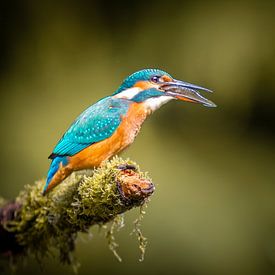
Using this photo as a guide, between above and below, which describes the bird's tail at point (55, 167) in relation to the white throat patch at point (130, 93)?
below

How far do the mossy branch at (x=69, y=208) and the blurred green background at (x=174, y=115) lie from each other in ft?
4.84

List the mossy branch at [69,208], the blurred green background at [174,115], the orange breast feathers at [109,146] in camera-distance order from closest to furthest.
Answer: the mossy branch at [69,208] < the orange breast feathers at [109,146] < the blurred green background at [174,115]

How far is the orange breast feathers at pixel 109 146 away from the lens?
8.77 feet

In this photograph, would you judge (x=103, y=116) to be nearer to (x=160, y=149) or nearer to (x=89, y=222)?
(x=89, y=222)

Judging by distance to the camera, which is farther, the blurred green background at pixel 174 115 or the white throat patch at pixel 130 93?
the blurred green background at pixel 174 115

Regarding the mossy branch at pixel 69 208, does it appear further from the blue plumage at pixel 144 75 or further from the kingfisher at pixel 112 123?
the blue plumage at pixel 144 75

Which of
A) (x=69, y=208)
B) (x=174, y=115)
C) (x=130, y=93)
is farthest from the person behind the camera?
(x=174, y=115)

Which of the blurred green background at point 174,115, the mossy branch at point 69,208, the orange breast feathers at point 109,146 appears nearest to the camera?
the mossy branch at point 69,208

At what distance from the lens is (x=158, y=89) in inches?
108

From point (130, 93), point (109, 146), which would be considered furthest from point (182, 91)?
point (109, 146)

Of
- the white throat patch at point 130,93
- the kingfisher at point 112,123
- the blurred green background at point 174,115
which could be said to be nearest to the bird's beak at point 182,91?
the kingfisher at point 112,123

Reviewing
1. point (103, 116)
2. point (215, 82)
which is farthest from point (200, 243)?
point (103, 116)

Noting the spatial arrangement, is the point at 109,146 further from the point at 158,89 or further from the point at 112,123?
the point at 158,89

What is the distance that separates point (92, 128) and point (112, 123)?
86 millimetres
